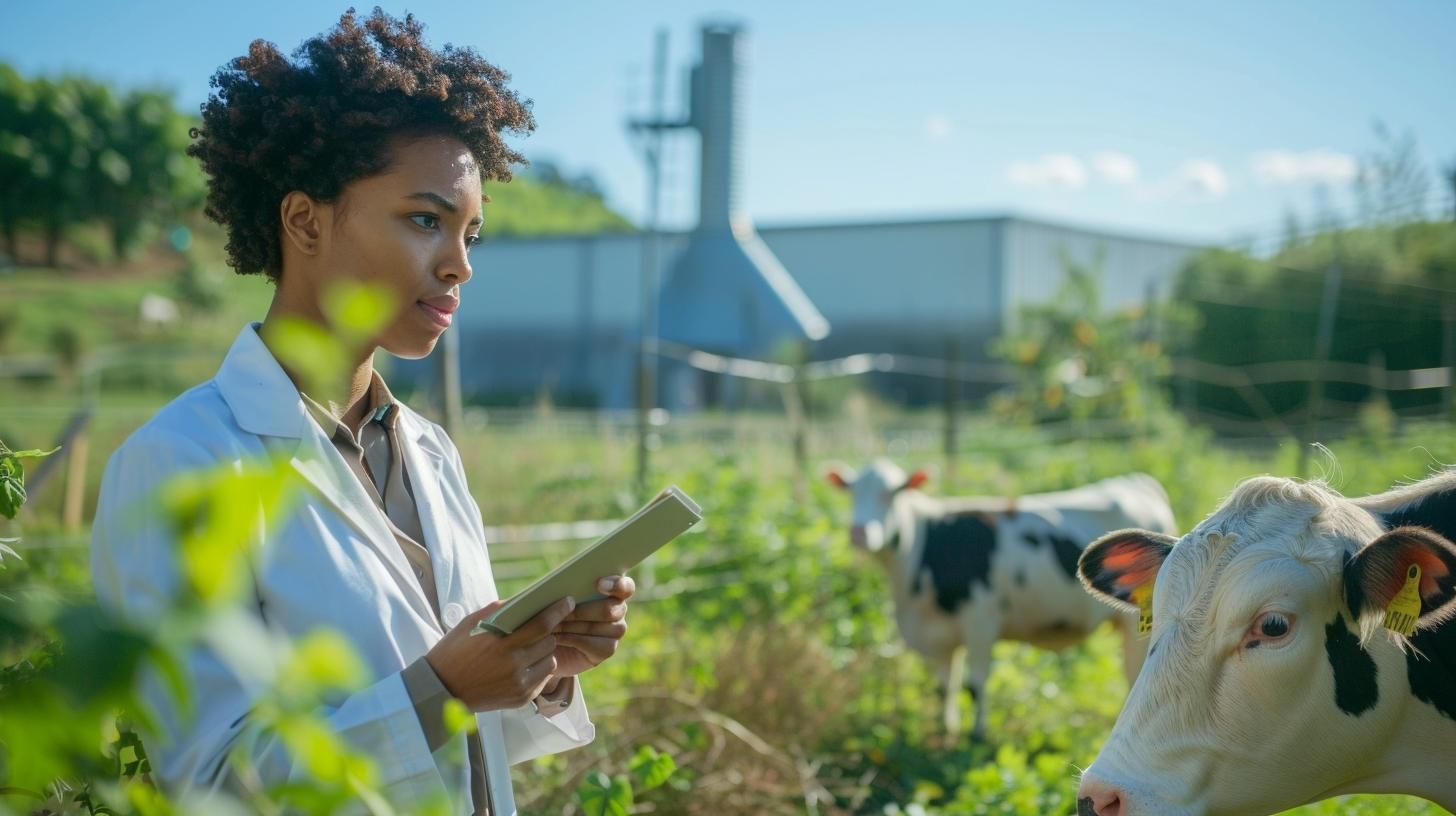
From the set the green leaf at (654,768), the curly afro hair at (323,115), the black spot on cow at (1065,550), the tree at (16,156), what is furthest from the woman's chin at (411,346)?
the tree at (16,156)

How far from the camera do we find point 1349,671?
2.19m

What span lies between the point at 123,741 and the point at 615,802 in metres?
0.71

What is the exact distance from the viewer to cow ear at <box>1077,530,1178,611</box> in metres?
2.60

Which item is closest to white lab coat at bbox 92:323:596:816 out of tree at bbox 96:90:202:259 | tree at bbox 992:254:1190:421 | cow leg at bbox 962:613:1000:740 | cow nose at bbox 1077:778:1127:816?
cow nose at bbox 1077:778:1127:816

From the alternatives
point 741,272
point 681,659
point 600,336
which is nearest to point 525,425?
point 681,659

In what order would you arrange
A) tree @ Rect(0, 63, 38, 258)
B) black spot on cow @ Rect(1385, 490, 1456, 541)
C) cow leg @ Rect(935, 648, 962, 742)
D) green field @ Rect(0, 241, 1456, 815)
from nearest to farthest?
black spot on cow @ Rect(1385, 490, 1456, 541) → green field @ Rect(0, 241, 1456, 815) → cow leg @ Rect(935, 648, 962, 742) → tree @ Rect(0, 63, 38, 258)

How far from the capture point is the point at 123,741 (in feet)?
5.29

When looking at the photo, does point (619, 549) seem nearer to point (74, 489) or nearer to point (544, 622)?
point (544, 622)

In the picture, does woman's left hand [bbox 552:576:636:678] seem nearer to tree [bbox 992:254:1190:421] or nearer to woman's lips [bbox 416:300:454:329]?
woman's lips [bbox 416:300:454:329]

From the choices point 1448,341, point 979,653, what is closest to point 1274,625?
point 979,653

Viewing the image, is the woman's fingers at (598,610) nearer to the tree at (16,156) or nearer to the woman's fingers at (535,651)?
the woman's fingers at (535,651)

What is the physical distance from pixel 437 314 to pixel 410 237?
13cm

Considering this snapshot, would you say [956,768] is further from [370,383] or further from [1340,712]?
[370,383]

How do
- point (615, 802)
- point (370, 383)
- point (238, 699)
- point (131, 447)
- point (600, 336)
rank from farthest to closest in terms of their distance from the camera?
point (600, 336)
point (370, 383)
point (615, 802)
point (131, 447)
point (238, 699)
